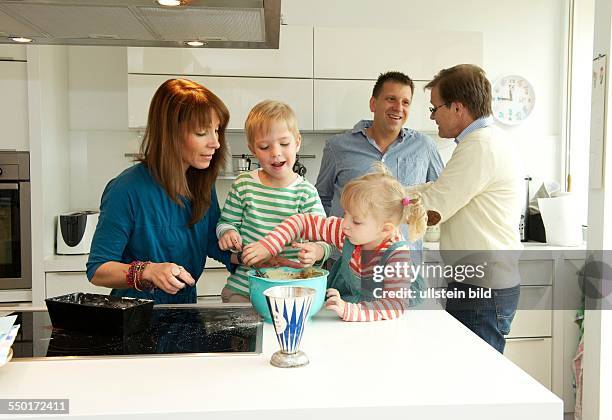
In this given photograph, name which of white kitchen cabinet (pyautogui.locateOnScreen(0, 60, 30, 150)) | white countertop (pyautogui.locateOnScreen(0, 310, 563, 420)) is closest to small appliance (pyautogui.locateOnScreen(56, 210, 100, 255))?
white kitchen cabinet (pyautogui.locateOnScreen(0, 60, 30, 150))

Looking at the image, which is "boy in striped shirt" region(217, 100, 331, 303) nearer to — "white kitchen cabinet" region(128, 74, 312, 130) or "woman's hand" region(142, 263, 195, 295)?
"woman's hand" region(142, 263, 195, 295)

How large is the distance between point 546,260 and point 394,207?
6.25 feet

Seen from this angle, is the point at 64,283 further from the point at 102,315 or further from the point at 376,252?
the point at 376,252

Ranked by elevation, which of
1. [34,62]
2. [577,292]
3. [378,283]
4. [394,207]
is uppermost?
[34,62]

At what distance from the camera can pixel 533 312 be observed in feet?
9.92

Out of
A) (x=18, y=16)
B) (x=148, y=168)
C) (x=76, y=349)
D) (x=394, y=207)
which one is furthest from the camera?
(x=148, y=168)

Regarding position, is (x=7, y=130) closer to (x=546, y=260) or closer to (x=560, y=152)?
(x=546, y=260)

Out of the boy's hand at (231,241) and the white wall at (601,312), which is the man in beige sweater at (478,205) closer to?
the white wall at (601,312)

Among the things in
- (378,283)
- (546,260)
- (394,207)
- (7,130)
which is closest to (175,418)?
(378,283)

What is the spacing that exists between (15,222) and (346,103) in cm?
175

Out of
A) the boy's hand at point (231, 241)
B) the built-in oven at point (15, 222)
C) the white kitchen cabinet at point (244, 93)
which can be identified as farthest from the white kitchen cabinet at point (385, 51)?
the boy's hand at point (231, 241)

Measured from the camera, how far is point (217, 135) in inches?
65.0

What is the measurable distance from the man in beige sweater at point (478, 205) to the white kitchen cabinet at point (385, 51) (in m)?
1.01

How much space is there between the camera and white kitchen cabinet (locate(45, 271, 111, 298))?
2.84 m
